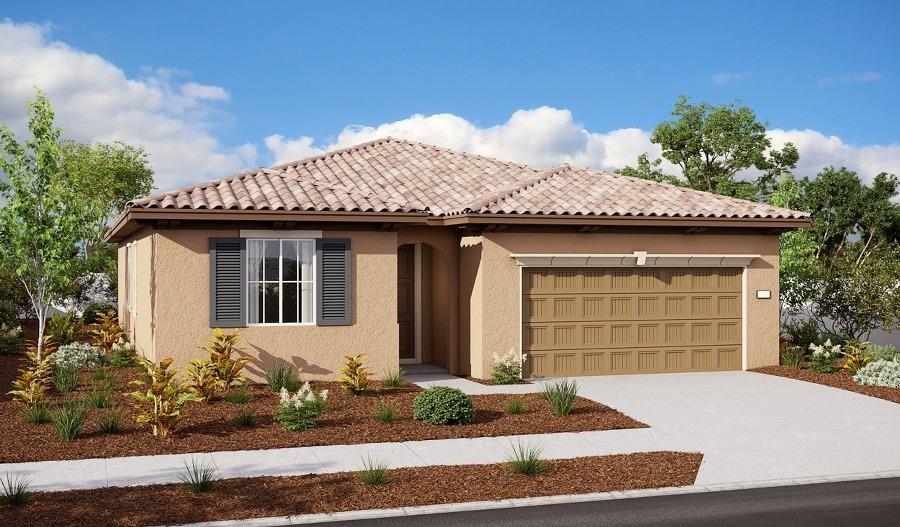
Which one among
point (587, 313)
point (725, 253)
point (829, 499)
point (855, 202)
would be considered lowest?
point (829, 499)

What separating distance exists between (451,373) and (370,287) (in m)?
2.66

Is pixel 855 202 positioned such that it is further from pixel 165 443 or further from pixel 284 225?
pixel 165 443

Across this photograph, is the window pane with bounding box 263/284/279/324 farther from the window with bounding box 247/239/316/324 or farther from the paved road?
the paved road

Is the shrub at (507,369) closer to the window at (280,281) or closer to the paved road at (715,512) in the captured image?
the window at (280,281)

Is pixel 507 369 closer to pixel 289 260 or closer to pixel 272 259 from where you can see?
pixel 289 260

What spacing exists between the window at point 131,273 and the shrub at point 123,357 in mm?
1284

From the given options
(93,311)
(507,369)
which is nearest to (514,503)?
(507,369)

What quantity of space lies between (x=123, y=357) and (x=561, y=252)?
9118 millimetres

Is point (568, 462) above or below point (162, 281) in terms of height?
below

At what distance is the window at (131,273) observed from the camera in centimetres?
1992

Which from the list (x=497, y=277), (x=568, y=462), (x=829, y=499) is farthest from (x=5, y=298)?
(x=829, y=499)

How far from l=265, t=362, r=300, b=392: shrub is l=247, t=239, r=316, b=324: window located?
2.71ft

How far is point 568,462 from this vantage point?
1003cm

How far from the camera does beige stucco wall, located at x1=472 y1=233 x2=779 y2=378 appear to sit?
1659 centimetres
